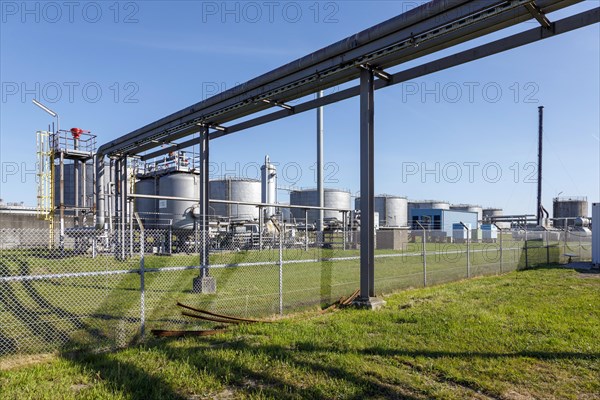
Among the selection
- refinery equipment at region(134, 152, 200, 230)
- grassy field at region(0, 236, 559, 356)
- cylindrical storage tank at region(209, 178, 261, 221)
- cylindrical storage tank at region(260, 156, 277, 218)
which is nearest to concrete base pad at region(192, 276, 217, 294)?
grassy field at region(0, 236, 559, 356)

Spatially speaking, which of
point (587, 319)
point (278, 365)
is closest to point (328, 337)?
point (278, 365)

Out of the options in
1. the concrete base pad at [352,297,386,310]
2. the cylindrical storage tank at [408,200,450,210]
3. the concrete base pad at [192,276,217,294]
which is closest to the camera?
the concrete base pad at [352,297,386,310]

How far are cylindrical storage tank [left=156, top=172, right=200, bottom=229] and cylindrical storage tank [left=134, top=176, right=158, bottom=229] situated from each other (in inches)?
37.0

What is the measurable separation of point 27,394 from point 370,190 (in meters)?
6.40

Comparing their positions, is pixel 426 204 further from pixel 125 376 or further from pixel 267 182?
pixel 125 376

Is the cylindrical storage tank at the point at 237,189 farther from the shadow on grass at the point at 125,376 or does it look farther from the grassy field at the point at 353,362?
the shadow on grass at the point at 125,376

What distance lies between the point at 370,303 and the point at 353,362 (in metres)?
3.17

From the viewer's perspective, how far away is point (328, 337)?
20.3 feet

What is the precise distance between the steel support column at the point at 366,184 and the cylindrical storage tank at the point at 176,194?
15.1 metres

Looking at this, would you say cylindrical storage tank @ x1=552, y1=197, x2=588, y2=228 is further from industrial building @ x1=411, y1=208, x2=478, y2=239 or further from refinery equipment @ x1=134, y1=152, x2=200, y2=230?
refinery equipment @ x1=134, y1=152, x2=200, y2=230

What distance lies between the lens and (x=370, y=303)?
8156 mm

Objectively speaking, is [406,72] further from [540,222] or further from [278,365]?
[540,222]

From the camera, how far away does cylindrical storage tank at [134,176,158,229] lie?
2464cm

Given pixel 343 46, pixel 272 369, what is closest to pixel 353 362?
pixel 272 369
